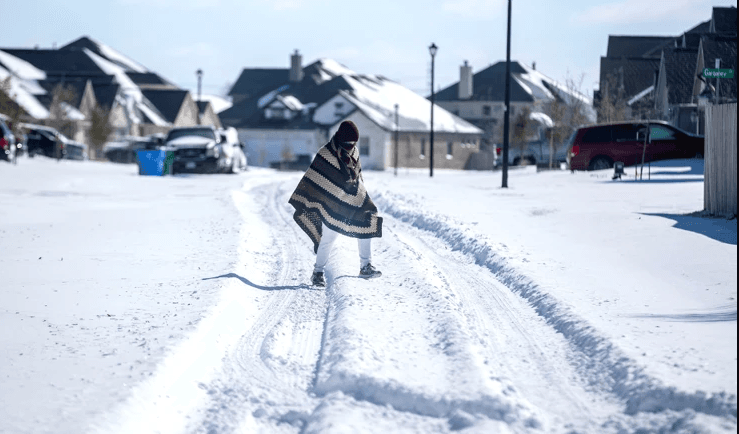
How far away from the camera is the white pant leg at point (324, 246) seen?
862 cm

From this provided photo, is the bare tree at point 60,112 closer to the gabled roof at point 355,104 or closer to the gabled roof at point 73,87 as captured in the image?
the gabled roof at point 73,87

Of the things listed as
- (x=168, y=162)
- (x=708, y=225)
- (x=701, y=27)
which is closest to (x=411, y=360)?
(x=708, y=225)

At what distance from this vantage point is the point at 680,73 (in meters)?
41.9

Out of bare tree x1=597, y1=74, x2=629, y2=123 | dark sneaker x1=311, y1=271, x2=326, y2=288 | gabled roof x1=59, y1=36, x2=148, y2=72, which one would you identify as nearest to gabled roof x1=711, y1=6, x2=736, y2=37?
bare tree x1=597, y1=74, x2=629, y2=123

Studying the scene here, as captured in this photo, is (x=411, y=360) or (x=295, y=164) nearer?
(x=411, y=360)

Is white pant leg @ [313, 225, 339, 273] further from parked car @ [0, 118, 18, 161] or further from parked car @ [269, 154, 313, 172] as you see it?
parked car @ [269, 154, 313, 172]

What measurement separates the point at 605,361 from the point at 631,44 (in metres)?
58.3

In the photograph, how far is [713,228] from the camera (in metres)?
12.0

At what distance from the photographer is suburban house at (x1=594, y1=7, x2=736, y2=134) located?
1471 inches

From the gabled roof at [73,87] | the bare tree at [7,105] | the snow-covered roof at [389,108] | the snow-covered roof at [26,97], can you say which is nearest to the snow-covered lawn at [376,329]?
the bare tree at [7,105]

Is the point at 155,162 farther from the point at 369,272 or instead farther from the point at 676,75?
the point at 676,75

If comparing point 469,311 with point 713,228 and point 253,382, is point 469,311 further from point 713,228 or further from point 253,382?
point 713,228

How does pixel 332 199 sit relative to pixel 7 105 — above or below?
below

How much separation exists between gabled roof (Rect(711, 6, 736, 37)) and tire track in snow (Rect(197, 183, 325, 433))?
123 feet
